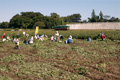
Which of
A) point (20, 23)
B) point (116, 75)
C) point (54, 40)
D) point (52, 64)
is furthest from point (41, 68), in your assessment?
point (20, 23)

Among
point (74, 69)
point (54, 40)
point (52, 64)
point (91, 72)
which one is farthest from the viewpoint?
point (54, 40)

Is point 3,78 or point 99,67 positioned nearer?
point 3,78

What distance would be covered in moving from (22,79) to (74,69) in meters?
3.45

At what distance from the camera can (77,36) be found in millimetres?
Answer: 36344

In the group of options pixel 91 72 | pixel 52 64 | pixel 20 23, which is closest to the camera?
pixel 91 72

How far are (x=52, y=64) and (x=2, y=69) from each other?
136 inches

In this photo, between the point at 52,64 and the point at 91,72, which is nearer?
the point at 91,72

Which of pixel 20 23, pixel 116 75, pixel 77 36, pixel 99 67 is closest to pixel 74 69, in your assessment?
pixel 99 67

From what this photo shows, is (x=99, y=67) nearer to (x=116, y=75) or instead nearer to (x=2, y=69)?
(x=116, y=75)

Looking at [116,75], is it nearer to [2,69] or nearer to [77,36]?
[2,69]

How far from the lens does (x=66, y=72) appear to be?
10.9 metres

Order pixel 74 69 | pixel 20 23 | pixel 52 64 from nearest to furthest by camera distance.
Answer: pixel 74 69, pixel 52 64, pixel 20 23

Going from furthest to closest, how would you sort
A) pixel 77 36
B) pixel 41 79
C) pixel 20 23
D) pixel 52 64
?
pixel 20 23
pixel 77 36
pixel 52 64
pixel 41 79

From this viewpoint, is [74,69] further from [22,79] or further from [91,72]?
[22,79]
